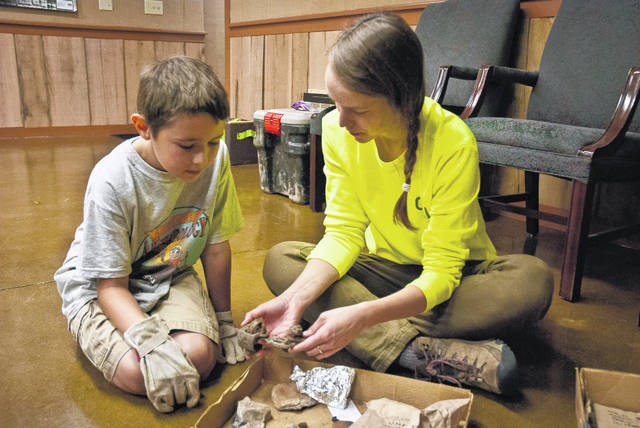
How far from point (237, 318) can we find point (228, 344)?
18cm

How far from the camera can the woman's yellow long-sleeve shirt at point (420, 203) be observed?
108cm

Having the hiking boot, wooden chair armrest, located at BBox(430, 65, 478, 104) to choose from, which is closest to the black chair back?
wooden chair armrest, located at BBox(430, 65, 478, 104)

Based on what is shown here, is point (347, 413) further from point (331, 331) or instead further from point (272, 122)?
point (272, 122)

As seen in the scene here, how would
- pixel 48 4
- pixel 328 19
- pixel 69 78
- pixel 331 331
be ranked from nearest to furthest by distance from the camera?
pixel 331 331
pixel 328 19
pixel 48 4
pixel 69 78

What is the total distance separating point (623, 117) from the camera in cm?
152

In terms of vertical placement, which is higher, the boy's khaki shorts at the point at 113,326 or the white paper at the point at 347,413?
the boy's khaki shorts at the point at 113,326

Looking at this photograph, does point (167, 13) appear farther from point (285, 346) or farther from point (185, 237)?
point (285, 346)

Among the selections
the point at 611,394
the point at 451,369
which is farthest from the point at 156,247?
the point at 611,394

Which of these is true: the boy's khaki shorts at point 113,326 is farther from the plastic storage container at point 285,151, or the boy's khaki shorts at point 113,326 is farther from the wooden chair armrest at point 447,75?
the plastic storage container at point 285,151

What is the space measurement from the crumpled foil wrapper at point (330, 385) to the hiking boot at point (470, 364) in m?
0.20

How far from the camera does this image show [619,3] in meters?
1.85

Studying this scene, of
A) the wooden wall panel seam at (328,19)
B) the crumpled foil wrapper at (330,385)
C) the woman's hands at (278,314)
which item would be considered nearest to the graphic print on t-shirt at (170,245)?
the woman's hands at (278,314)

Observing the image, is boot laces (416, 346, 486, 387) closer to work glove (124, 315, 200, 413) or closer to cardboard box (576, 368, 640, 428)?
cardboard box (576, 368, 640, 428)

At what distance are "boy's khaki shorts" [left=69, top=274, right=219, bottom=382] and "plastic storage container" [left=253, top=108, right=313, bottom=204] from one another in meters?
1.51
